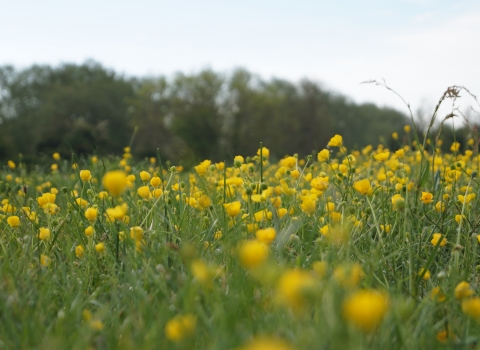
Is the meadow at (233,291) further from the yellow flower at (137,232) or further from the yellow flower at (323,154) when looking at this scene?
the yellow flower at (323,154)

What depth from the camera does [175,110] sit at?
3228 centimetres

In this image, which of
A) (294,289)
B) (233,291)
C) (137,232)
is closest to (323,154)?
(137,232)

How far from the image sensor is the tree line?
31.0 meters

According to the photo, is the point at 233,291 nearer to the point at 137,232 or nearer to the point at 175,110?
the point at 137,232

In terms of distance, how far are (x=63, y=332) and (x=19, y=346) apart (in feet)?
0.34

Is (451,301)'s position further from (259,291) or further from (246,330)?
(246,330)

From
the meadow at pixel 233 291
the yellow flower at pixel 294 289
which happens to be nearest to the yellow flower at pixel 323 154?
the meadow at pixel 233 291

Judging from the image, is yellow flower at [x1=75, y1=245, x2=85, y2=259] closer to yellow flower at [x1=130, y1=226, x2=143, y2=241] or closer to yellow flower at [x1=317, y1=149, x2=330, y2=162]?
yellow flower at [x1=130, y1=226, x2=143, y2=241]

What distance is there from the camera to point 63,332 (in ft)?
4.16

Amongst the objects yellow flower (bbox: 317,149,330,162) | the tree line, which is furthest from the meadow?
the tree line

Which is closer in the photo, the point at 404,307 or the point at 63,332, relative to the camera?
the point at 404,307

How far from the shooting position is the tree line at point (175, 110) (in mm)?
30953

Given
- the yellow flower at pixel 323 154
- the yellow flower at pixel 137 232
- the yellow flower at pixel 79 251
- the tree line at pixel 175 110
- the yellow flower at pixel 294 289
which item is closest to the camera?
the yellow flower at pixel 294 289

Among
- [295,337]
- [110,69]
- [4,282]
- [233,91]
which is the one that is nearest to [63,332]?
[4,282]
